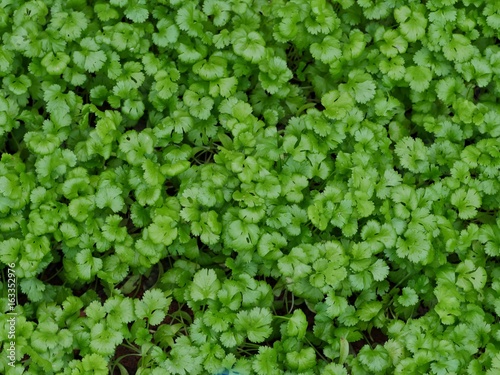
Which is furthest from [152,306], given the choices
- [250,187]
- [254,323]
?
[250,187]

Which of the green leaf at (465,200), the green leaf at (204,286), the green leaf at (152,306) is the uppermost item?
the green leaf at (465,200)

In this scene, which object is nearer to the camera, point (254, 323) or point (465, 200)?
point (254, 323)

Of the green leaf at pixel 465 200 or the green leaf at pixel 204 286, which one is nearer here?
the green leaf at pixel 204 286

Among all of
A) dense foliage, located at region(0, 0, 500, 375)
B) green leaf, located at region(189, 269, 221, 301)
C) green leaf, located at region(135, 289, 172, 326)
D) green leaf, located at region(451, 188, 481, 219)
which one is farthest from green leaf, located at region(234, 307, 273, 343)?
green leaf, located at region(451, 188, 481, 219)

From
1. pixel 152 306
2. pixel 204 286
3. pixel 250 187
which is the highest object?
pixel 250 187

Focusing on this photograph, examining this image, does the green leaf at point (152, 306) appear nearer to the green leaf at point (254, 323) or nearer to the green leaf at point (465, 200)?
the green leaf at point (254, 323)

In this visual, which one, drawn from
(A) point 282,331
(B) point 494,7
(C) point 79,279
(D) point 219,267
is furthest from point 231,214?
(B) point 494,7

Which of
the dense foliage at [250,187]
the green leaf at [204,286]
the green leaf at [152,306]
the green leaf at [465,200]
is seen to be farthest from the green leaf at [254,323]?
the green leaf at [465,200]

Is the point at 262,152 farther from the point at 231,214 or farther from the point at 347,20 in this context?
the point at 347,20

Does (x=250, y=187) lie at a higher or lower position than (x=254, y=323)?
higher

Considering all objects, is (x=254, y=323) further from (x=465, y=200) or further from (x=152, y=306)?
(x=465, y=200)
